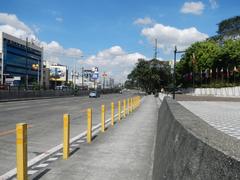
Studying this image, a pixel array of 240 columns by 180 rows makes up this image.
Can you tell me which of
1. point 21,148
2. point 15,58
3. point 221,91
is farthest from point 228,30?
point 21,148

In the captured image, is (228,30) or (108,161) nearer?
(108,161)

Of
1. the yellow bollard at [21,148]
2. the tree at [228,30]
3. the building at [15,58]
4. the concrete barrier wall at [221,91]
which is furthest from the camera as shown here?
the tree at [228,30]

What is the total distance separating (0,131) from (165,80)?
119845 millimetres

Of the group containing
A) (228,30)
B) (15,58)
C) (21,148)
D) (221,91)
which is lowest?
(21,148)

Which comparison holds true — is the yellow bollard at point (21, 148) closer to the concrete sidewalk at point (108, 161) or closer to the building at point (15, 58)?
the concrete sidewalk at point (108, 161)

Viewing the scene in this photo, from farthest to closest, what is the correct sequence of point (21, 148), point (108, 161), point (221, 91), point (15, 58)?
point (15, 58)
point (221, 91)
point (108, 161)
point (21, 148)

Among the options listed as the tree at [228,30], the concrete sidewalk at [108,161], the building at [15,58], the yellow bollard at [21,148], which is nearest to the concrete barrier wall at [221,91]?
the building at [15,58]

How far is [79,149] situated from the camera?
10914mm

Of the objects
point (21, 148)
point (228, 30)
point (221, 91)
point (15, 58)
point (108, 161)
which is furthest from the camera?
point (228, 30)

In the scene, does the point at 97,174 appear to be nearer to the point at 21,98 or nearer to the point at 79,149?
the point at 79,149

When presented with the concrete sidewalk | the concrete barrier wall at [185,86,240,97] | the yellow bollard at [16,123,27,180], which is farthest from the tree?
the yellow bollard at [16,123,27,180]

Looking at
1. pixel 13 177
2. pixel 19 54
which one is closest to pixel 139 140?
pixel 13 177

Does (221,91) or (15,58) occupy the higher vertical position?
Result: (15,58)

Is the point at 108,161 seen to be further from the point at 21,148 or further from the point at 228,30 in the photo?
the point at 228,30
